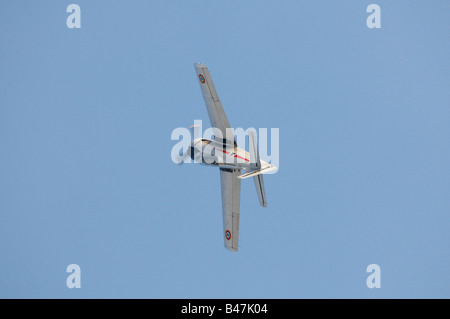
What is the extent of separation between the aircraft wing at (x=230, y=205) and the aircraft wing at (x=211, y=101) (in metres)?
Answer: 3.23

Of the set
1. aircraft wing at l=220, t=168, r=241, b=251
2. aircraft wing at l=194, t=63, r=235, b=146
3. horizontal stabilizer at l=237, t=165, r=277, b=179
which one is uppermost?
aircraft wing at l=194, t=63, r=235, b=146

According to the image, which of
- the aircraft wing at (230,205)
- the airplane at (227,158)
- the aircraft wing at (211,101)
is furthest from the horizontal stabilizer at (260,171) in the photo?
the aircraft wing at (230,205)

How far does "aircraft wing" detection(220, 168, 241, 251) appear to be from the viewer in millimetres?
45875

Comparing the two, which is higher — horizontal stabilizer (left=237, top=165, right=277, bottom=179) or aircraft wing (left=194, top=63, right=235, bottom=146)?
aircraft wing (left=194, top=63, right=235, bottom=146)

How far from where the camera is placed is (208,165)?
45.4 meters

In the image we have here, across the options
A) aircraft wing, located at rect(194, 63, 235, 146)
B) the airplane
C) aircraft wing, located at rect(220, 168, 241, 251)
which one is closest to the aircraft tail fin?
the airplane

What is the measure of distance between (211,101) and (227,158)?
12.7ft

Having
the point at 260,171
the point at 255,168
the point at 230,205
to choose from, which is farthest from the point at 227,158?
the point at 230,205

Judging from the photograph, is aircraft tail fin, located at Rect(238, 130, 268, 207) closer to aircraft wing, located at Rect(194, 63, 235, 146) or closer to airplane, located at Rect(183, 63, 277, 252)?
airplane, located at Rect(183, 63, 277, 252)

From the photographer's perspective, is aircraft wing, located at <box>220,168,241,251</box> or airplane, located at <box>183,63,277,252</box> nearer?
airplane, located at <box>183,63,277,252</box>

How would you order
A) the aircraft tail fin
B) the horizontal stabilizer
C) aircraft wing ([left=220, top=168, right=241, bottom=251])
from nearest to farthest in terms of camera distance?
the aircraft tail fin → the horizontal stabilizer → aircraft wing ([left=220, top=168, right=241, bottom=251])

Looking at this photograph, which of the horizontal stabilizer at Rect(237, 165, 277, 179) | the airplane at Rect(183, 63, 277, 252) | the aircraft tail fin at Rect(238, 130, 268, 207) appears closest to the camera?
the aircraft tail fin at Rect(238, 130, 268, 207)
